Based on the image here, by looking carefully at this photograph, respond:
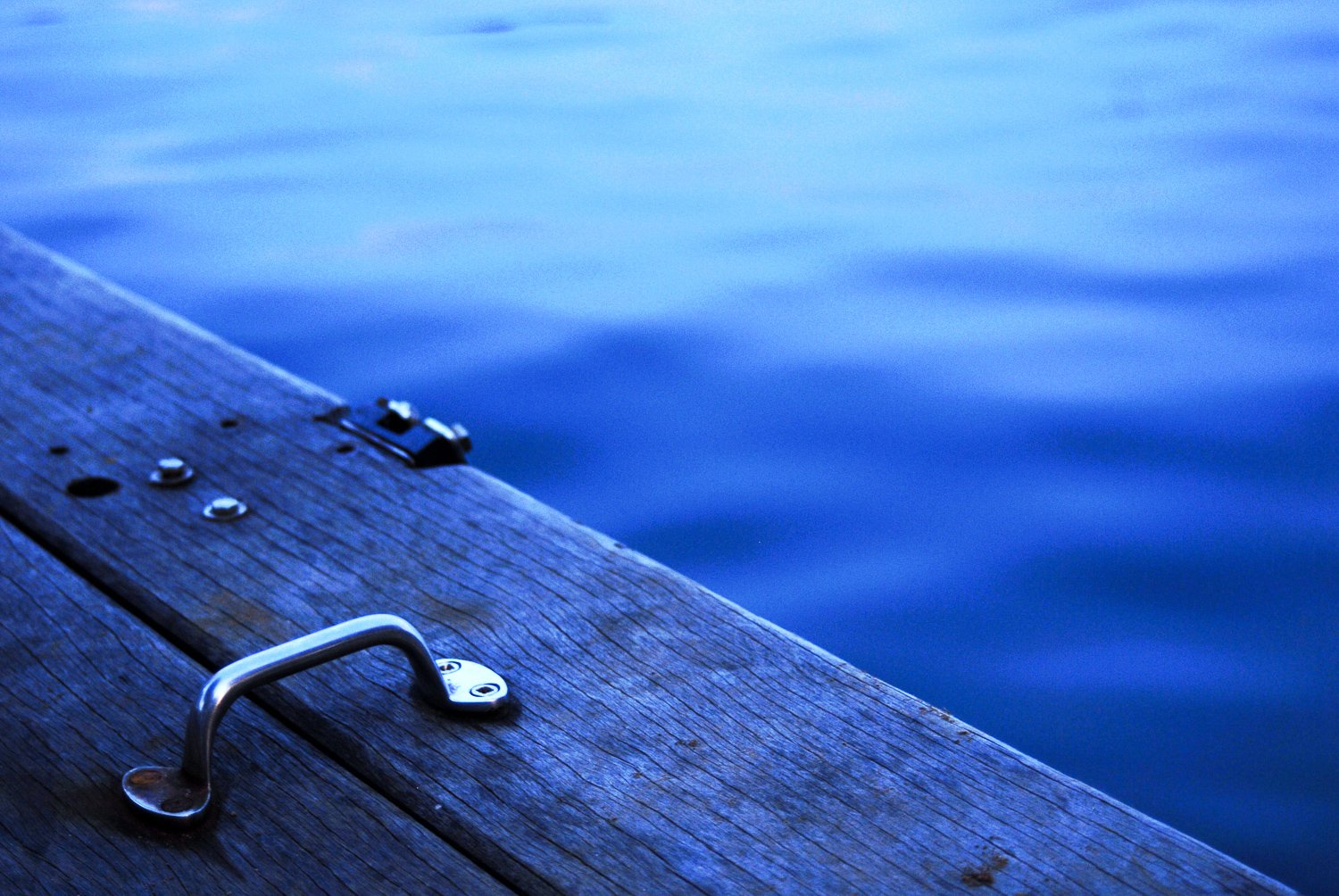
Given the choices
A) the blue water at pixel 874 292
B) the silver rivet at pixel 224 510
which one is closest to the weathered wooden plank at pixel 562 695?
the silver rivet at pixel 224 510

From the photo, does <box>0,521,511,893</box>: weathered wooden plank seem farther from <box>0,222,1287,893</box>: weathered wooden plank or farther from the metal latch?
the metal latch

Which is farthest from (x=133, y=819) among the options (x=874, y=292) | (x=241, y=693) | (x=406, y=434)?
(x=874, y=292)

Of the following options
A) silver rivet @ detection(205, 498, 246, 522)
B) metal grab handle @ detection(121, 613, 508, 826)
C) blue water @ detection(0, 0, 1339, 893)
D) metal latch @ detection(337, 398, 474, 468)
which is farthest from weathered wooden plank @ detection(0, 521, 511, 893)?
blue water @ detection(0, 0, 1339, 893)

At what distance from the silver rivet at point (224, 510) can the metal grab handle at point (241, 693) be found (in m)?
0.30

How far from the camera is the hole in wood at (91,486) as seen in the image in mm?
1017

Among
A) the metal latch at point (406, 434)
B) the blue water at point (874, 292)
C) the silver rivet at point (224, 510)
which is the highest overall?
the blue water at point (874, 292)

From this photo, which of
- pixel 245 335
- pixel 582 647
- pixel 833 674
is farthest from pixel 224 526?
pixel 245 335

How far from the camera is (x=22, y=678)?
79 cm

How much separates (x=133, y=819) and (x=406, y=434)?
46 centimetres

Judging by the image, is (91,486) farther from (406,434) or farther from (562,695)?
(562,695)

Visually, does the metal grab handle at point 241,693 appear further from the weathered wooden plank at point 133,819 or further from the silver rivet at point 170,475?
the silver rivet at point 170,475

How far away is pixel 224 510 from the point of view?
3.21 feet

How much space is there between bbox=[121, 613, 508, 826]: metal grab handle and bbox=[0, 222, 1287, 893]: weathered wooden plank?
38 mm

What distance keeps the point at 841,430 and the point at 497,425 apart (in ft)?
1.73
